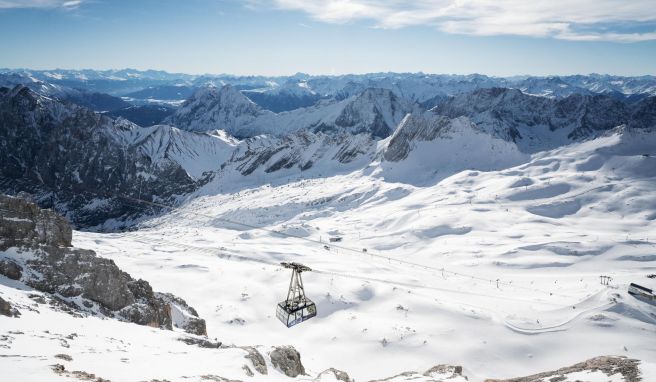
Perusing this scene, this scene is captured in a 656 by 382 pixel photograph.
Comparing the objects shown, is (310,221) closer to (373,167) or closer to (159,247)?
(159,247)

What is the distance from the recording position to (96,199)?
641ft

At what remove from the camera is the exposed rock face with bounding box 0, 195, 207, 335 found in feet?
96.0

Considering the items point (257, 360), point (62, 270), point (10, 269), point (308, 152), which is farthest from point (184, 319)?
point (308, 152)

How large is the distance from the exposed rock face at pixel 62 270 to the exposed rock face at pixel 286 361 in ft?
33.5

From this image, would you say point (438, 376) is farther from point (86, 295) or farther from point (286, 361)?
point (86, 295)

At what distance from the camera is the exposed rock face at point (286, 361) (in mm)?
25141

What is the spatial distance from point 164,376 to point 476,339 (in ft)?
90.9

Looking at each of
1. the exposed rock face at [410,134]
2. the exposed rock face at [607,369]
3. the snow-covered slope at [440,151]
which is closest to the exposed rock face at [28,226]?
the exposed rock face at [607,369]

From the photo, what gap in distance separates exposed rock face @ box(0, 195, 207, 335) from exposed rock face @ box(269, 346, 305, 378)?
33.5 feet

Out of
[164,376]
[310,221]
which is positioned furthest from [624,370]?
[310,221]

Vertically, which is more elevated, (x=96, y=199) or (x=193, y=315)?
(x=193, y=315)

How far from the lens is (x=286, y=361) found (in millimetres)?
25906

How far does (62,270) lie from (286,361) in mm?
17203

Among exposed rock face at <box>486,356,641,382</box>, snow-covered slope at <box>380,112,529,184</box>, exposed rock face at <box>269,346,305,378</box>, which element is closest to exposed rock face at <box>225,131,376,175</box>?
snow-covered slope at <box>380,112,529,184</box>
